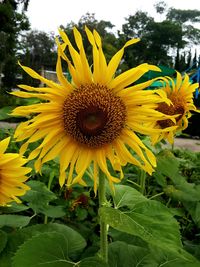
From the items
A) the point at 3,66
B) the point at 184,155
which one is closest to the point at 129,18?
the point at 3,66

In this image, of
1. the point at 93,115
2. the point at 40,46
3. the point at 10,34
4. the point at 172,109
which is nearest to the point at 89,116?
the point at 93,115

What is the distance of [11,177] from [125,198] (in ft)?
0.98

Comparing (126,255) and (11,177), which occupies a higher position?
(11,177)

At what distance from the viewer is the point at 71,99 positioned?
1004 millimetres

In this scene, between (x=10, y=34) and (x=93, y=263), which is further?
(x=10, y=34)

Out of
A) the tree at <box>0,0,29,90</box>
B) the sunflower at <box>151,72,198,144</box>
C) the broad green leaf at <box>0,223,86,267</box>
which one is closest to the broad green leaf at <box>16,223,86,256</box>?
the broad green leaf at <box>0,223,86,267</box>

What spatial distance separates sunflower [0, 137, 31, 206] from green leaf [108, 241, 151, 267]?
0.88ft

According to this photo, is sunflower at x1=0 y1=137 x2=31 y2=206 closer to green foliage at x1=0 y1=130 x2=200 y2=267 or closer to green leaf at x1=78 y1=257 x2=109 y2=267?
green foliage at x1=0 y1=130 x2=200 y2=267

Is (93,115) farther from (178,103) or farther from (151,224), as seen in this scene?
(178,103)

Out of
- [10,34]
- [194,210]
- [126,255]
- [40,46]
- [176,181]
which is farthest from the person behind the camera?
[40,46]

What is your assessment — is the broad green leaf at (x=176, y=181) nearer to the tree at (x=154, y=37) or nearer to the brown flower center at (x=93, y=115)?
the brown flower center at (x=93, y=115)

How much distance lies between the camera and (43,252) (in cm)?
84

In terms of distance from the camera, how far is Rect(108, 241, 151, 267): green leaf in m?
0.96

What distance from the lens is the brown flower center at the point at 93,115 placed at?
0.99m
